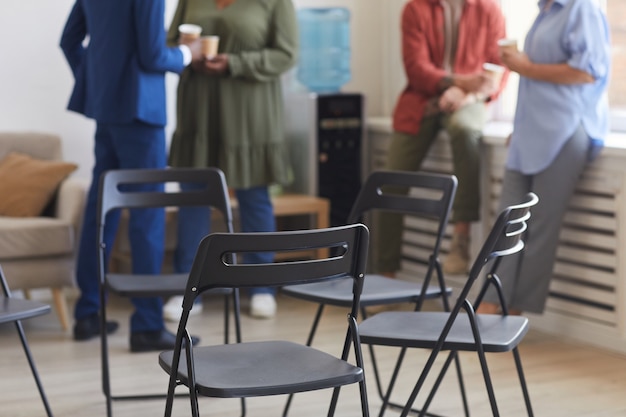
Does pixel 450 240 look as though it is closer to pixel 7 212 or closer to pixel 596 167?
pixel 596 167

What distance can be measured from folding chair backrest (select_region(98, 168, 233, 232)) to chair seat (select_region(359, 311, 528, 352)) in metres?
0.80

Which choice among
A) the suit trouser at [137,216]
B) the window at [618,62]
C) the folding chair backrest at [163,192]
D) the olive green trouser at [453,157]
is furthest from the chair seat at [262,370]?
the window at [618,62]

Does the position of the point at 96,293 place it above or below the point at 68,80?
below

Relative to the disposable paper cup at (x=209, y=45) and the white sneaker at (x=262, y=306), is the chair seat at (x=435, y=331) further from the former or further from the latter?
the white sneaker at (x=262, y=306)

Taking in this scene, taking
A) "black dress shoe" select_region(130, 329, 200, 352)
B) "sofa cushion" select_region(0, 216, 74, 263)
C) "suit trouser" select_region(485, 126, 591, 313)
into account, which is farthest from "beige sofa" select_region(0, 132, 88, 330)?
"suit trouser" select_region(485, 126, 591, 313)

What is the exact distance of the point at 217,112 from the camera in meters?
4.88

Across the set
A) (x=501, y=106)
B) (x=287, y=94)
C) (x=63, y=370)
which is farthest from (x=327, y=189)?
(x=63, y=370)

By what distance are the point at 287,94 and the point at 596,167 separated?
195cm

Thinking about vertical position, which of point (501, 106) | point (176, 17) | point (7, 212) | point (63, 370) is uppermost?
point (176, 17)

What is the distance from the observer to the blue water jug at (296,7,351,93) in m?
5.79

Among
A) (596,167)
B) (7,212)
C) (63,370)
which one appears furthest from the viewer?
(7,212)

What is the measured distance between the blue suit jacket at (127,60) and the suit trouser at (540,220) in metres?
1.49

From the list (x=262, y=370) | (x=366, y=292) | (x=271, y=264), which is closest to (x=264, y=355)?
(x=262, y=370)

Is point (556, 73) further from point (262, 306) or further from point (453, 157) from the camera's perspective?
point (262, 306)
